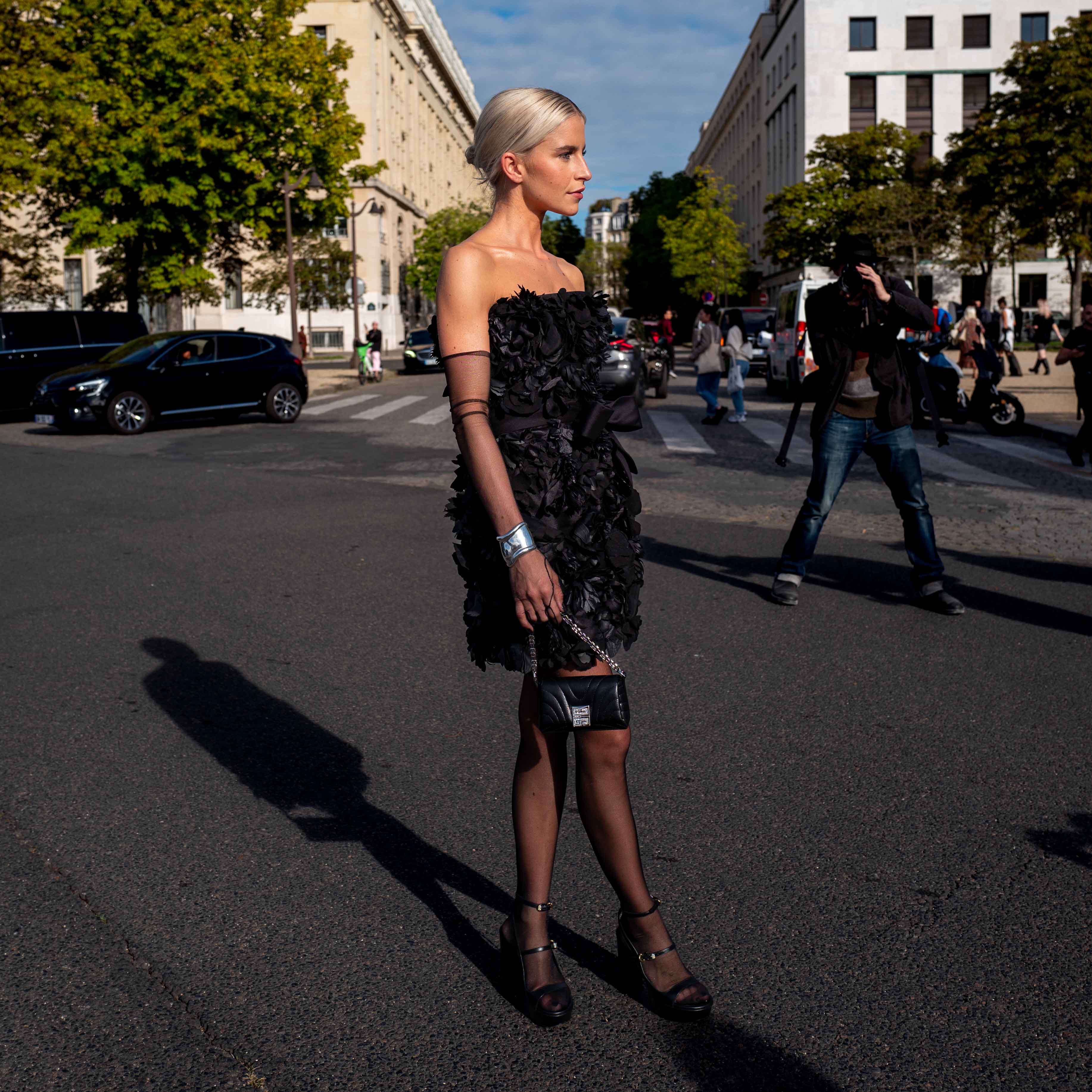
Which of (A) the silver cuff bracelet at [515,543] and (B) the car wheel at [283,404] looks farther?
(B) the car wheel at [283,404]

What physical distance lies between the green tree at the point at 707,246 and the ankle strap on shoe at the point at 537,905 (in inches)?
2794

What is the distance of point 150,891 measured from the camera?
3326 millimetres

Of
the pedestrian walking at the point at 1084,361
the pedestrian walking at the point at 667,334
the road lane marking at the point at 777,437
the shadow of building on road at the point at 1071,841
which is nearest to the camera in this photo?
the shadow of building on road at the point at 1071,841

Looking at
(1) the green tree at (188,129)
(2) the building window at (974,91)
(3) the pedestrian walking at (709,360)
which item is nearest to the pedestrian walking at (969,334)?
(3) the pedestrian walking at (709,360)

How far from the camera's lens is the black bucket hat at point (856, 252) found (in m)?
6.23

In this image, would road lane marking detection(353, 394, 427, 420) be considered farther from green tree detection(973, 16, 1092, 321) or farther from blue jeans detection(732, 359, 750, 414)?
green tree detection(973, 16, 1092, 321)

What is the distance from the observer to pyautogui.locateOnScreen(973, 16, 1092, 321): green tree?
118 ft

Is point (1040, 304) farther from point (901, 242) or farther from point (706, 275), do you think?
point (706, 275)

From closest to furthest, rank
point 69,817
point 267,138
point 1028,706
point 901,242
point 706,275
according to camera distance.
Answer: point 69,817, point 1028,706, point 267,138, point 901,242, point 706,275

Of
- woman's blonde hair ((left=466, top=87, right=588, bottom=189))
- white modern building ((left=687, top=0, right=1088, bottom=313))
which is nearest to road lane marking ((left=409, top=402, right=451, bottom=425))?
woman's blonde hair ((left=466, top=87, right=588, bottom=189))

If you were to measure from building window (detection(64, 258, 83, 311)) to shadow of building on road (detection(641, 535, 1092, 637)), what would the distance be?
63193 mm

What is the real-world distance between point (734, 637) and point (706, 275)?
229 ft

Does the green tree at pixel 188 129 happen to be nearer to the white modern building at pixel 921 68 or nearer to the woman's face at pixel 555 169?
the woman's face at pixel 555 169

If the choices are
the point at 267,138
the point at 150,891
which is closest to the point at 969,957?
the point at 150,891
